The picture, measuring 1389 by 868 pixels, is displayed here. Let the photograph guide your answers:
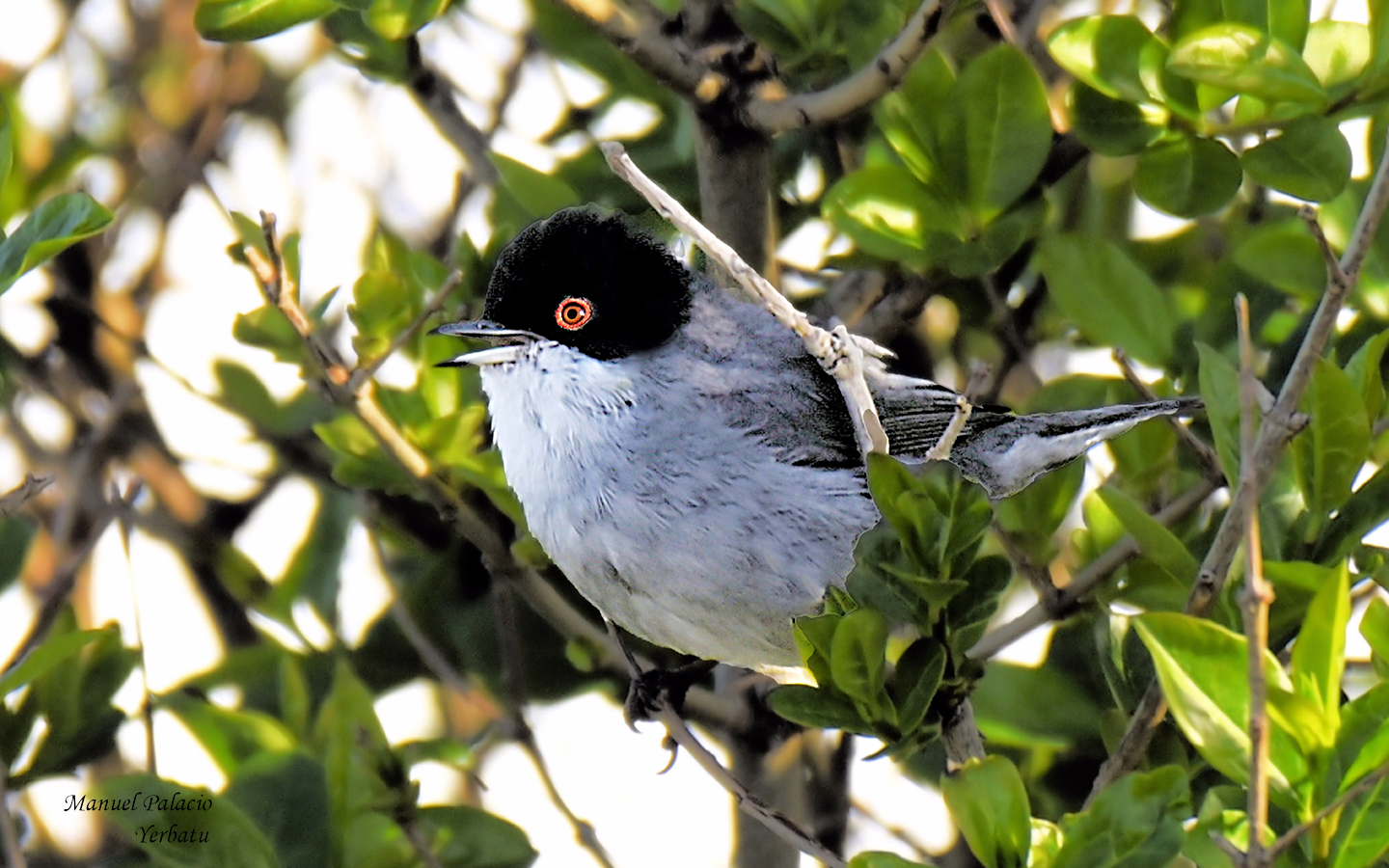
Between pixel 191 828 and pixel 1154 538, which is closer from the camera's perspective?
pixel 1154 538

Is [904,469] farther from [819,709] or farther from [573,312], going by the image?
[573,312]

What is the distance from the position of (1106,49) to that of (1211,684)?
121cm

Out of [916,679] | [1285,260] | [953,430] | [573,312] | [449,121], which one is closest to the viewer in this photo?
[916,679]

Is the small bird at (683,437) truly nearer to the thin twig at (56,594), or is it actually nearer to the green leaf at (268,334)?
the green leaf at (268,334)

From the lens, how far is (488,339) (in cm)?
297

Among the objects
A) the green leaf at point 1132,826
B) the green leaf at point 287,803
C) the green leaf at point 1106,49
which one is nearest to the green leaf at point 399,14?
the green leaf at point 1106,49

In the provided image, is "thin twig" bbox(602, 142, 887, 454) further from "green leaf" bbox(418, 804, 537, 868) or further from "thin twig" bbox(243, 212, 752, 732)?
"green leaf" bbox(418, 804, 537, 868)

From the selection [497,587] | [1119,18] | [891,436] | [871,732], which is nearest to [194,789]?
[497,587]

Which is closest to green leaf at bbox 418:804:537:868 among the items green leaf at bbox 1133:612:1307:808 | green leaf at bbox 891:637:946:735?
green leaf at bbox 891:637:946:735

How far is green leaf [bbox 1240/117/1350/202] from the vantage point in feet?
8.10

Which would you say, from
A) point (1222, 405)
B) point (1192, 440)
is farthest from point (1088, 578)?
point (1222, 405)

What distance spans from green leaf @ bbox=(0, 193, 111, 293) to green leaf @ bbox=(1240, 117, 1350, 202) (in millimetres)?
1931

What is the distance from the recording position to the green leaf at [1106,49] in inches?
97.2

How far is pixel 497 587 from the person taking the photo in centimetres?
311
